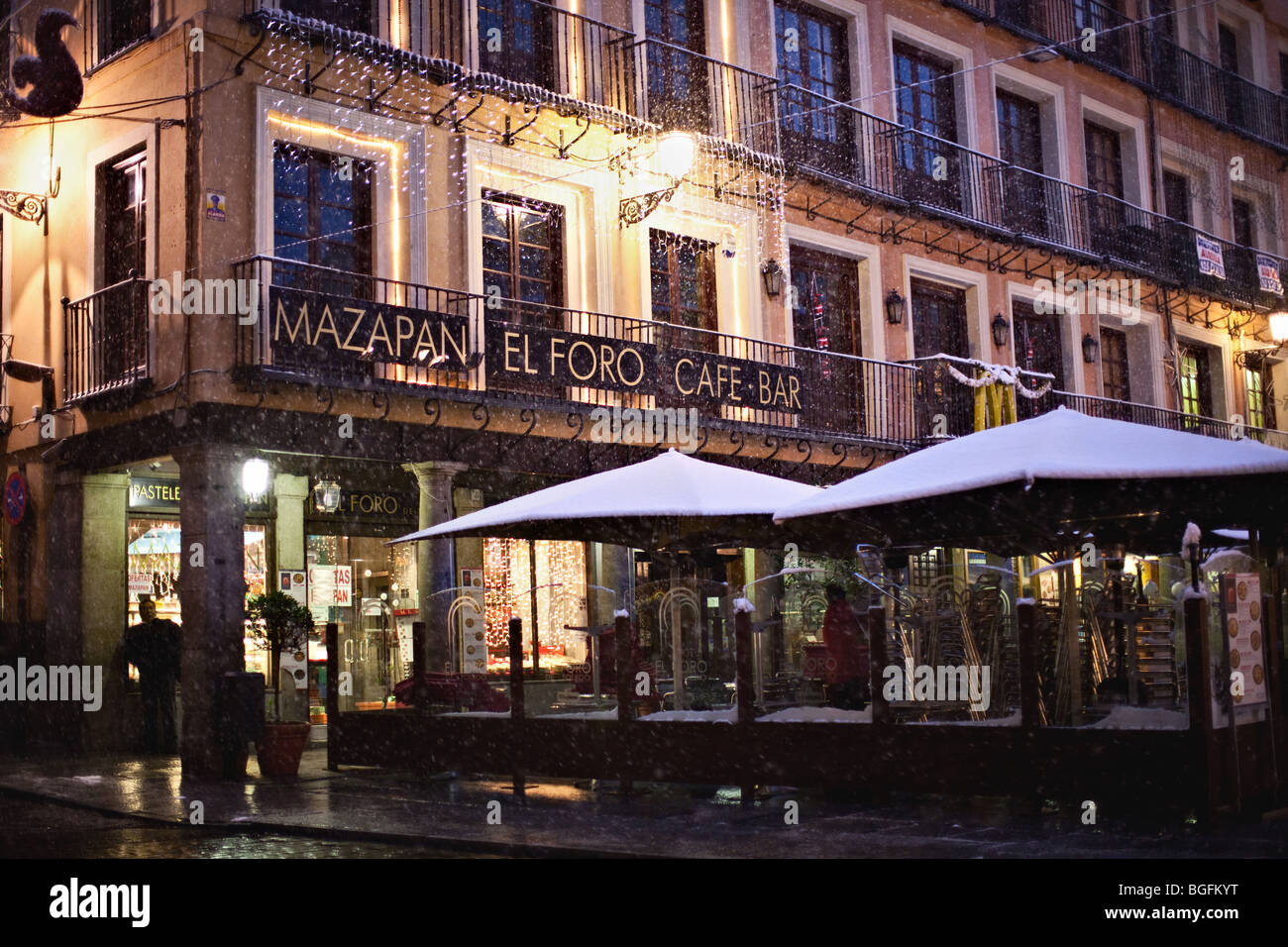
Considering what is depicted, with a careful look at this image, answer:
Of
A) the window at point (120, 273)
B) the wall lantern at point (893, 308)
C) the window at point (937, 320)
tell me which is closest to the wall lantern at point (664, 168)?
the wall lantern at point (893, 308)

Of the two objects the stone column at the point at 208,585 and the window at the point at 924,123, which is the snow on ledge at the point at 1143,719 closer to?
the stone column at the point at 208,585

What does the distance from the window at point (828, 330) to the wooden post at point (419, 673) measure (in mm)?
7528

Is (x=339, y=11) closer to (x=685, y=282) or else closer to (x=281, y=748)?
(x=685, y=282)

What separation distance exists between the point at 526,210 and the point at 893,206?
6.03m

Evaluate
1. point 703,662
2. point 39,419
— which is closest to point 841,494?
point 703,662

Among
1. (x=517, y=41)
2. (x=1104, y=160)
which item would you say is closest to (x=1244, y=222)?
(x=1104, y=160)

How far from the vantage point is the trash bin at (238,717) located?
43.5 feet

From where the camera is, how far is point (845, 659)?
12047 millimetres

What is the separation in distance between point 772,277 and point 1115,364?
856cm

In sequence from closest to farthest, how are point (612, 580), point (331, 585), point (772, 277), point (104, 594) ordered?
1. point (104, 594)
2. point (331, 585)
3. point (612, 580)
4. point (772, 277)

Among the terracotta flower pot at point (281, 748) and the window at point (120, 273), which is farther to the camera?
the window at point (120, 273)

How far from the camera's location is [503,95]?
1564 centimetres

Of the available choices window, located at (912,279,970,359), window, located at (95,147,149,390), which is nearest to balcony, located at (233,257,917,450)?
window, located at (912,279,970,359)

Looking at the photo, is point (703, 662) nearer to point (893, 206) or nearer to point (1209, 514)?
point (1209, 514)
